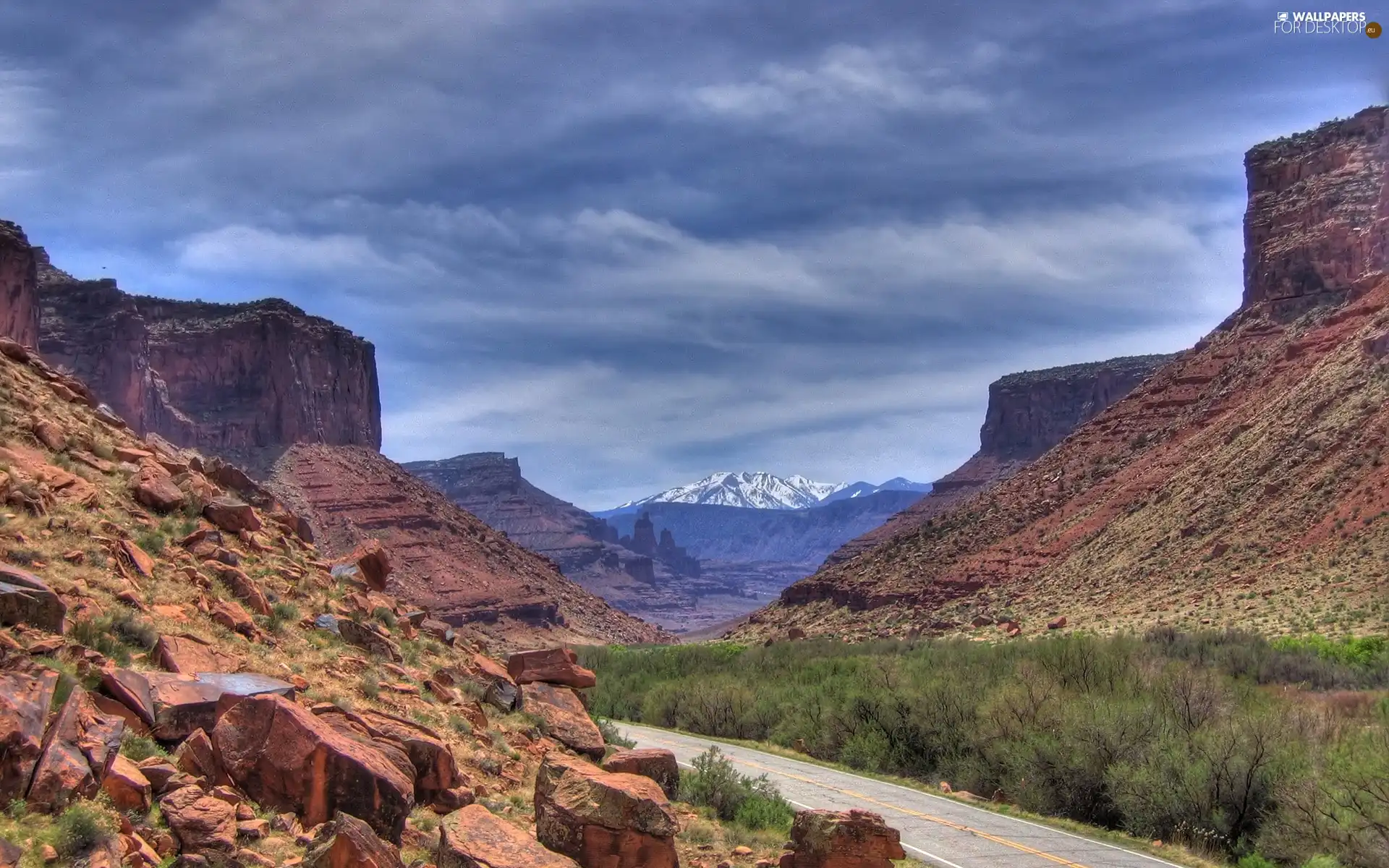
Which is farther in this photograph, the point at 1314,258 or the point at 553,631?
the point at 553,631

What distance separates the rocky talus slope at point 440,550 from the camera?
105 meters

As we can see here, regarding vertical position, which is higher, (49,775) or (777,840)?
(49,775)

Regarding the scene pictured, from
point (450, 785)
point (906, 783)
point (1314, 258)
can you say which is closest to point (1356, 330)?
point (1314, 258)

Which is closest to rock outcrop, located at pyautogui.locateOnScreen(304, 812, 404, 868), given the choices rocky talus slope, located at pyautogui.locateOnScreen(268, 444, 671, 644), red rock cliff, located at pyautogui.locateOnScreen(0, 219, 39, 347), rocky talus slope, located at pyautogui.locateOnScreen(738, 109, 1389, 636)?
rocky talus slope, located at pyautogui.locateOnScreen(738, 109, 1389, 636)

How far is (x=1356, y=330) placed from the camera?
220 feet

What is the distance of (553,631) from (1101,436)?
5667cm

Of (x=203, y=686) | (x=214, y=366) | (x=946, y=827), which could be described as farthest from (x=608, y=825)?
(x=214, y=366)

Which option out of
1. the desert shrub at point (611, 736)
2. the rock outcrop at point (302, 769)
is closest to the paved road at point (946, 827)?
the desert shrub at point (611, 736)

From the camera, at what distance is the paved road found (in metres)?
14.8

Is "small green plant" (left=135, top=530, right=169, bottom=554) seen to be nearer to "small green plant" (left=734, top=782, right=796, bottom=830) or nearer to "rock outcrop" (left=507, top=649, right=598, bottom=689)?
"rock outcrop" (left=507, top=649, right=598, bottom=689)

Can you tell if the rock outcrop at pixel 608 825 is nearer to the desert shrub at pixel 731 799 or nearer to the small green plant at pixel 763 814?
the small green plant at pixel 763 814

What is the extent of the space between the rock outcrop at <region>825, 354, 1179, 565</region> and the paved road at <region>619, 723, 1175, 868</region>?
148 metres

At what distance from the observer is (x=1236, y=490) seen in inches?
2409

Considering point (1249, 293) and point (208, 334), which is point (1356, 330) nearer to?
point (1249, 293)
